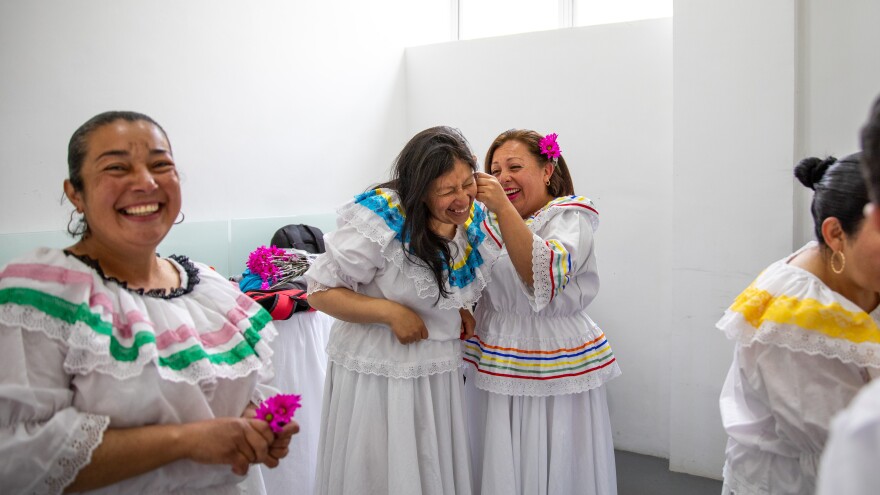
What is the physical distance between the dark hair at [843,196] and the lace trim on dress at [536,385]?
0.92m

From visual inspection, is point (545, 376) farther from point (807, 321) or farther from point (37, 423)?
point (37, 423)

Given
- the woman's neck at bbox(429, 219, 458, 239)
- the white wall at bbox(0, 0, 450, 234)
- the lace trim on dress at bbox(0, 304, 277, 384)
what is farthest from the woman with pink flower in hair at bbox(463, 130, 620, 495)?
the white wall at bbox(0, 0, 450, 234)

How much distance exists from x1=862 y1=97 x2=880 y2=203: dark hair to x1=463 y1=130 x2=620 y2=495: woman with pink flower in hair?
46.2 inches

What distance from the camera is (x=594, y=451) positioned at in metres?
2.20

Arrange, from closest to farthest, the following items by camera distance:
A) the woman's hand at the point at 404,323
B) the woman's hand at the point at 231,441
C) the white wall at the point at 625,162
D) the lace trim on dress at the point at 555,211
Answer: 1. the woman's hand at the point at 231,441
2. the woman's hand at the point at 404,323
3. the lace trim on dress at the point at 555,211
4. the white wall at the point at 625,162

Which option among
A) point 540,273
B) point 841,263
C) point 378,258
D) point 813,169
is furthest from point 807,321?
point 378,258

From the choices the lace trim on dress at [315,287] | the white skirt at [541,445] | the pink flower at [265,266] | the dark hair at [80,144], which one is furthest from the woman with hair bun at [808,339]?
the pink flower at [265,266]

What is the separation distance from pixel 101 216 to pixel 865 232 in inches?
59.7

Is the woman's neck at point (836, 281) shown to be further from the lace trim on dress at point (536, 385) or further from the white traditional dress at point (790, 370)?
the lace trim on dress at point (536, 385)

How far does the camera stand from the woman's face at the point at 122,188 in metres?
1.17

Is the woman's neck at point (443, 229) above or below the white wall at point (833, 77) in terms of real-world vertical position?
below

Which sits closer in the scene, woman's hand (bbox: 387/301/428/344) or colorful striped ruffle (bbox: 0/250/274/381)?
colorful striped ruffle (bbox: 0/250/274/381)

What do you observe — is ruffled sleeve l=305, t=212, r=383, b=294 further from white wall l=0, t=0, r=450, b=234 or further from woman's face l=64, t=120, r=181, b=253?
white wall l=0, t=0, r=450, b=234

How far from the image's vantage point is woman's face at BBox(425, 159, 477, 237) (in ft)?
6.08
